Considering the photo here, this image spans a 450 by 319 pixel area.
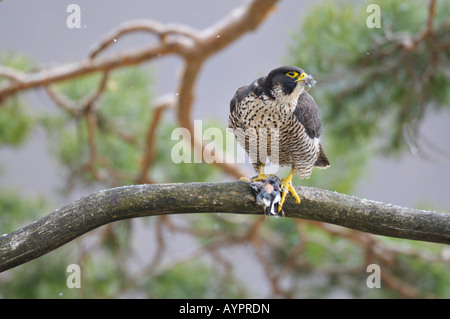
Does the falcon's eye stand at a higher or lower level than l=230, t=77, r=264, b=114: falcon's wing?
lower

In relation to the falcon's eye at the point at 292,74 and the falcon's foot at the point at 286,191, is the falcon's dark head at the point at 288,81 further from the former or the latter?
the falcon's foot at the point at 286,191

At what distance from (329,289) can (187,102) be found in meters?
1.15

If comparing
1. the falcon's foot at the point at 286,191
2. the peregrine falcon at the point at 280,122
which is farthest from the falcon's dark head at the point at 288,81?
the falcon's foot at the point at 286,191

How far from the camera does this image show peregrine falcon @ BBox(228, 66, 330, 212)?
0.89 metres

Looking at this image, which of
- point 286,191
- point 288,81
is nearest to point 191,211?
point 286,191

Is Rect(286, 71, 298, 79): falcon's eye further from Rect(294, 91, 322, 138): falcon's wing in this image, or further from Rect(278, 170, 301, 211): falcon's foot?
Rect(278, 170, 301, 211): falcon's foot

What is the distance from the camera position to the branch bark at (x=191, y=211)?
0.88 meters

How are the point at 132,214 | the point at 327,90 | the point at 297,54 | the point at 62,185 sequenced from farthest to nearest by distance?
the point at 62,185 < the point at 327,90 < the point at 297,54 < the point at 132,214

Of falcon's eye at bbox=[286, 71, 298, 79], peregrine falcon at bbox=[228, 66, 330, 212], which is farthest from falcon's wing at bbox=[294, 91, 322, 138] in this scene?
falcon's eye at bbox=[286, 71, 298, 79]

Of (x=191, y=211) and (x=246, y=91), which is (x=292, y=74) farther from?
(x=191, y=211)

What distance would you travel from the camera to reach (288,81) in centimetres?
87
